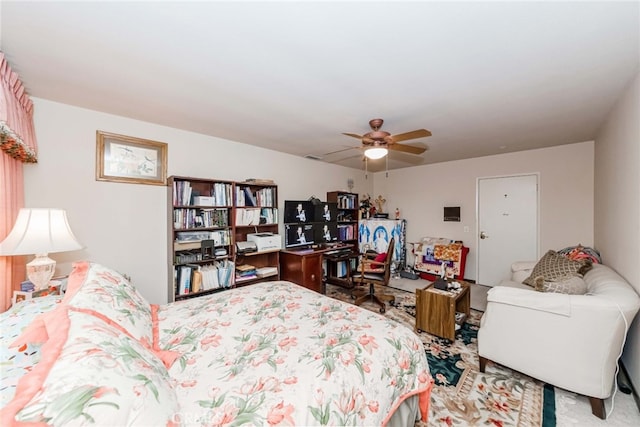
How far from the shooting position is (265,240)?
3451 mm

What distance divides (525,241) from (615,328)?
299cm

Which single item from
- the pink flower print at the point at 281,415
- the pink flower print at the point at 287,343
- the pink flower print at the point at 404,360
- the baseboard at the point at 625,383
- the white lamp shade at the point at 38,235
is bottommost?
the baseboard at the point at 625,383

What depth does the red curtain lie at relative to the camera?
158 cm

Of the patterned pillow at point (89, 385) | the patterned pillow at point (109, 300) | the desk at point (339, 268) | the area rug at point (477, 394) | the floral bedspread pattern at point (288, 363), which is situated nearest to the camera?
the patterned pillow at point (89, 385)

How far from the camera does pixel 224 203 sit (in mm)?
3162

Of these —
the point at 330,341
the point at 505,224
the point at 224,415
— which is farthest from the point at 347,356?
the point at 505,224

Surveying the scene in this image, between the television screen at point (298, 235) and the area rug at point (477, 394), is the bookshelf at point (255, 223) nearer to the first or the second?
the television screen at point (298, 235)

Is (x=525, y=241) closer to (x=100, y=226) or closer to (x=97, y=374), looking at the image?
(x=97, y=374)

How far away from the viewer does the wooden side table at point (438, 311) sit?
2.54 meters

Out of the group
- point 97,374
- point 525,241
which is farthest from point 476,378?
point 525,241

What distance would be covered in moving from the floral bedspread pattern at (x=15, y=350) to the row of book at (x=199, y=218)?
1430mm

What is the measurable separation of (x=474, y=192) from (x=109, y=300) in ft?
17.2

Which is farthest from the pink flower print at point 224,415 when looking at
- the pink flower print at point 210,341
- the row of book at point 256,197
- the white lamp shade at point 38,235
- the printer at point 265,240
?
the row of book at point 256,197

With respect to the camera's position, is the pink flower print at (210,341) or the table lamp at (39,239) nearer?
the pink flower print at (210,341)
